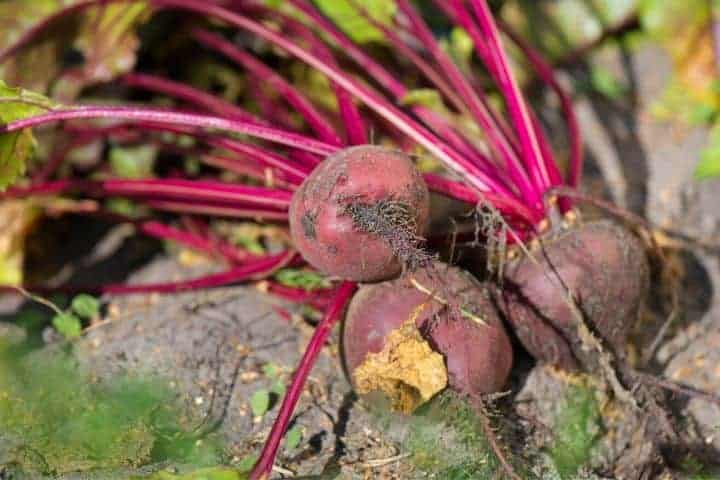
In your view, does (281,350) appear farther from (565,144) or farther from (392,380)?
(565,144)

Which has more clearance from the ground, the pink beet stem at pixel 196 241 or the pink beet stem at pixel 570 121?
the pink beet stem at pixel 570 121

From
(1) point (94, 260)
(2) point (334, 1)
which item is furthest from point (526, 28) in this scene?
(1) point (94, 260)

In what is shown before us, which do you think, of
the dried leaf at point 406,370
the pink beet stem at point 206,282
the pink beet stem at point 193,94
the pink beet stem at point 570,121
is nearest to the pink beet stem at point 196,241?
the pink beet stem at point 206,282

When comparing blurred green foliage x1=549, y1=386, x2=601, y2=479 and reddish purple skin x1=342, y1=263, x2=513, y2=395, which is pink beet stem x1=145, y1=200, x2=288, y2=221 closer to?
reddish purple skin x1=342, y1=263, x2=513, y2=395

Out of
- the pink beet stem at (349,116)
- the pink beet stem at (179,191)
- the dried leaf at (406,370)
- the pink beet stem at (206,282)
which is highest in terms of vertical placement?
the pink beet stem at (349,116)

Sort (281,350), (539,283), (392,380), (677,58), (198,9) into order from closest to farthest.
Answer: (392,380)
(539,283)
(281,350)
(198,9)
(677,58)

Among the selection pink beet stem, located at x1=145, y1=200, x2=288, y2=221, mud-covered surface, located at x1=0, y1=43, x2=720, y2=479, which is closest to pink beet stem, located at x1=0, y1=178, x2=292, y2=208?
pink beet stem, located at x1=145, y1=200, x2=288, y2=221

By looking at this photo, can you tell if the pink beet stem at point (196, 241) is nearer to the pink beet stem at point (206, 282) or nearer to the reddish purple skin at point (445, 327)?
the pink beet stem at point (206, 282)
